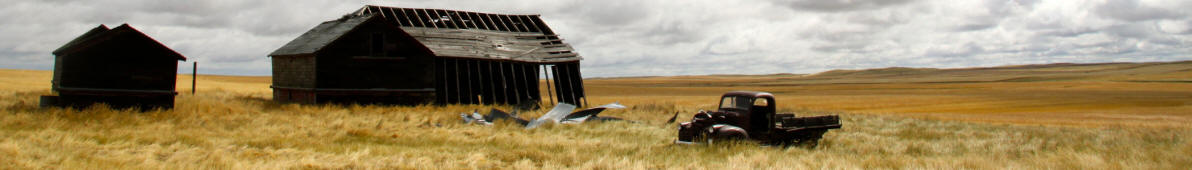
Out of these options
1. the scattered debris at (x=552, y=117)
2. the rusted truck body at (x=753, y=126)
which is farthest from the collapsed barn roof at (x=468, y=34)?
the rusted truck body at (x=753, y=126)

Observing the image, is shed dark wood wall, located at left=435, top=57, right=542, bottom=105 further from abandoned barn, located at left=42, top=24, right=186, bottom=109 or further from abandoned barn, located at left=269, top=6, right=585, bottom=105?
abandoned barn, located at left=42, top=24, right=186, bottom=109

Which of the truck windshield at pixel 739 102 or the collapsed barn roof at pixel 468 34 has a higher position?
the collapsed barn roof at pixel 468 34

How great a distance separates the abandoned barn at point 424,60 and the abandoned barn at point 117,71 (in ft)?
15.7

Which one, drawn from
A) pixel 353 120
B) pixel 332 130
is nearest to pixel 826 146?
pixel 332 130

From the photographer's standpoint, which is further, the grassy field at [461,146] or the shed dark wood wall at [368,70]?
the shed dark wood wall at [368,70]

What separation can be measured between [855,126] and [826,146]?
19.4ft

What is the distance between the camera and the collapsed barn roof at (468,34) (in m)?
24.4

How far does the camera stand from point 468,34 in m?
26.8

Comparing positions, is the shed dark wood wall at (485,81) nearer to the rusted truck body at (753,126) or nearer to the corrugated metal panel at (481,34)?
the corrugated metal panel at (481,34)

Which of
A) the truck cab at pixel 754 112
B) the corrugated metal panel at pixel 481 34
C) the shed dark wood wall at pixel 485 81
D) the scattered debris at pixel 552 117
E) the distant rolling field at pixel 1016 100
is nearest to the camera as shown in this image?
the truck cab at pixel 754 112

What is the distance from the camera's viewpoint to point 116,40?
15898 millimetres

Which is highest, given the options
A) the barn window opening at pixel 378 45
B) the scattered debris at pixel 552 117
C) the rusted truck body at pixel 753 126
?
the barn window opening at pixel 378 45

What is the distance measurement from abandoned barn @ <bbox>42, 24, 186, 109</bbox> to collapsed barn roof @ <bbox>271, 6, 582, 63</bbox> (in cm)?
569

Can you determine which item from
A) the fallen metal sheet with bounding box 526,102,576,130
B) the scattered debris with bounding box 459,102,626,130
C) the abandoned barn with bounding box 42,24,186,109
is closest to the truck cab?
the fallen metal sheet with bounding box 526,102,576,130
